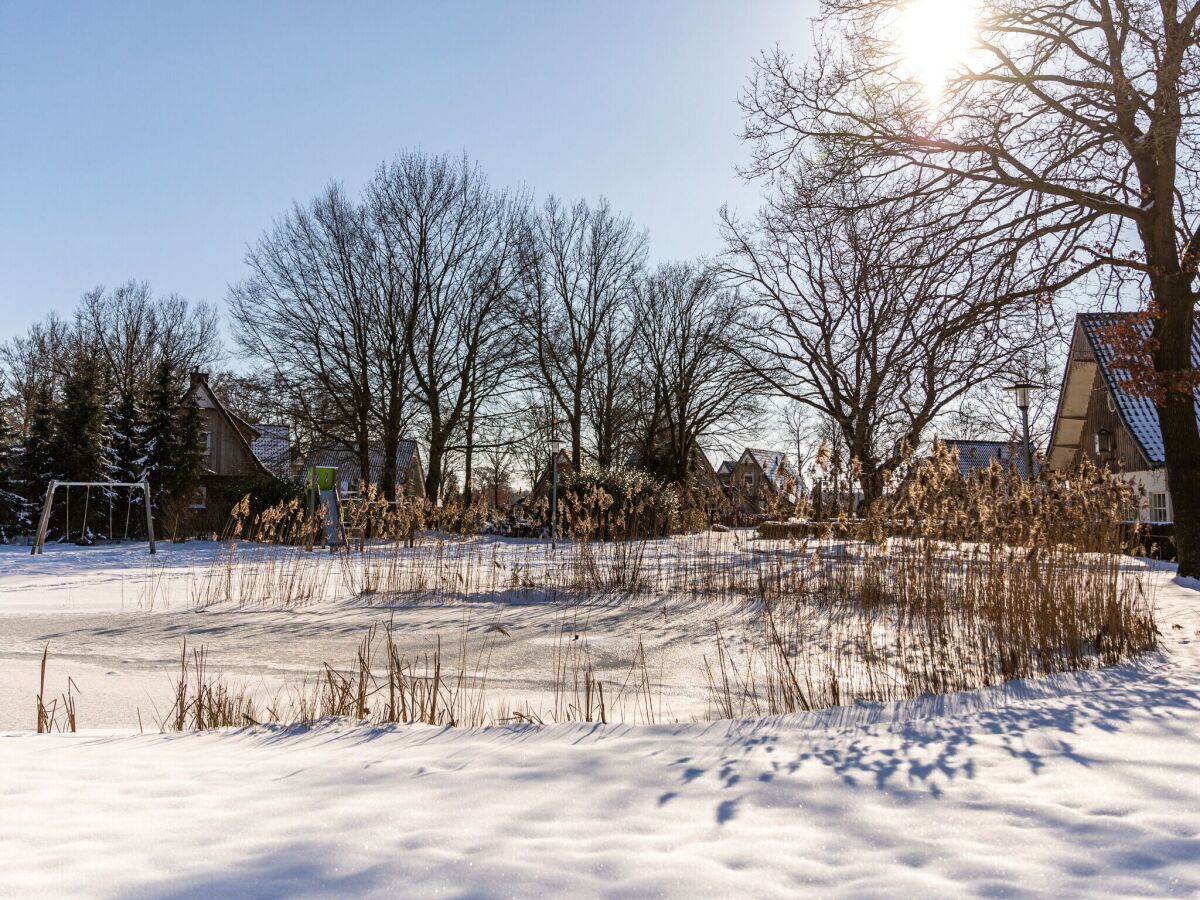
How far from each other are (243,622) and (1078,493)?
22.4 ft

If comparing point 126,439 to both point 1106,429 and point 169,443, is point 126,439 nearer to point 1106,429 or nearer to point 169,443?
point 169,443

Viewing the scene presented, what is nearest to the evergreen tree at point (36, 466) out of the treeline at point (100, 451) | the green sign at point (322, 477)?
the treeline at point (100, 451)

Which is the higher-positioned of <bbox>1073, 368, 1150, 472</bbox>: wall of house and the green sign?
<bbox>1073, 368, 1150, 472</bbox>: wall of house

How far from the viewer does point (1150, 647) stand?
5.38m

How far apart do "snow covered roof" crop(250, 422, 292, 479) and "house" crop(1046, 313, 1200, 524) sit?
829 inches

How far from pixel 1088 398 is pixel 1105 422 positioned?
239 centimetres

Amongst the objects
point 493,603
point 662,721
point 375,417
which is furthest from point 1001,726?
point 375,417

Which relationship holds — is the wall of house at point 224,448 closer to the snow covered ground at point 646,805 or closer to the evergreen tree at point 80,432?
the evergreen tree at point 80,432

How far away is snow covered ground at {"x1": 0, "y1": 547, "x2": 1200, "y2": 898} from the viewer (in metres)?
2.04

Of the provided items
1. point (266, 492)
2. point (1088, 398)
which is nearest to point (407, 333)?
point (266, 492)

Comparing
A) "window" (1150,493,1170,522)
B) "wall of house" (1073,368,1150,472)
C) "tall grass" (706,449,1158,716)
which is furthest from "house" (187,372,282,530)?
"window" (1150,493,1170,522)

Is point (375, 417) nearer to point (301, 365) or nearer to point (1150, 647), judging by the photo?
point (301, 365)

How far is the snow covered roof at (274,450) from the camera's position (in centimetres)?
2611

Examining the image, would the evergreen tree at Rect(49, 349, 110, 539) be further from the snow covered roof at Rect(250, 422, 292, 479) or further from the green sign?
the green sign
